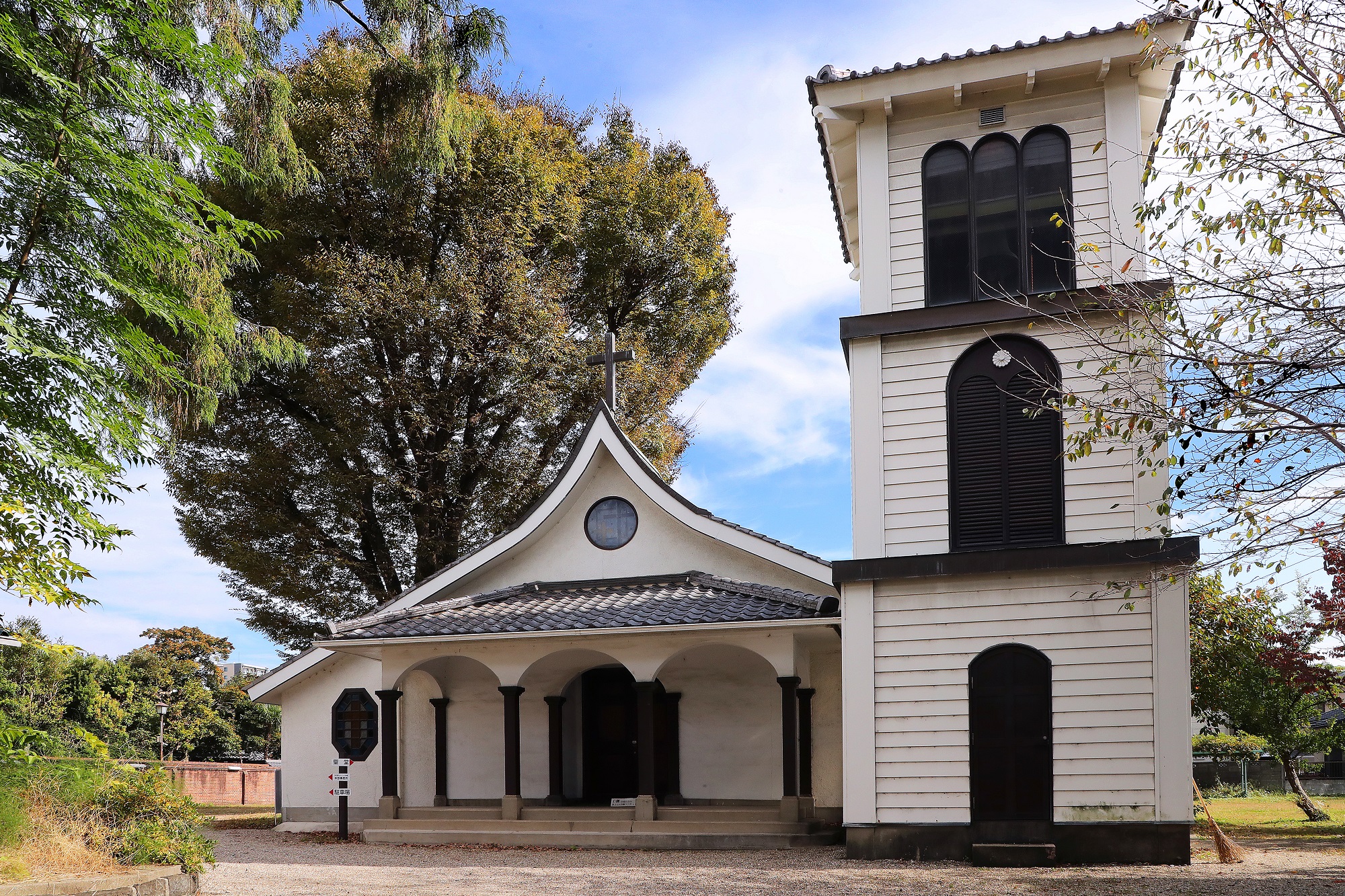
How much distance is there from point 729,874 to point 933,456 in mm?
5192

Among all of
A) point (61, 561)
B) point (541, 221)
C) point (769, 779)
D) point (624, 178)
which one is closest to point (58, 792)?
point (61, 561)

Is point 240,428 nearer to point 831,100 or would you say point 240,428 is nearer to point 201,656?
point 831,100

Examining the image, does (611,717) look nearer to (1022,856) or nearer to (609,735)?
(609,735)

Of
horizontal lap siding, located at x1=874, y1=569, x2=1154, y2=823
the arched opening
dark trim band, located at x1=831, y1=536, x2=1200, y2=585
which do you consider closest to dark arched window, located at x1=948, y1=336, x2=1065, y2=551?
dark trim band, located at x1=831, y1=536, x2=1200, y2=585

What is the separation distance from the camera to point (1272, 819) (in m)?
19.9

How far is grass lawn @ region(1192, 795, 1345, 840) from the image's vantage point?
654 inches

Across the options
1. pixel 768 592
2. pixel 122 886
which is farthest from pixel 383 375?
pixel 122 886

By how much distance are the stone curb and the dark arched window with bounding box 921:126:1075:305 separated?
9.78 metres

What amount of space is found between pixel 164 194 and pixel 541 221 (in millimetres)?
14911

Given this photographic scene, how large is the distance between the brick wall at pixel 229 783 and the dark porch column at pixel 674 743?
623 inches

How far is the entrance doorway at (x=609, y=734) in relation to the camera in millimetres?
18875

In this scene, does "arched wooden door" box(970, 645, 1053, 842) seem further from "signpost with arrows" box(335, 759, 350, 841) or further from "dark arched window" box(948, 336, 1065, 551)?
"signpost with arrows" box(335, 759, 350, 841)

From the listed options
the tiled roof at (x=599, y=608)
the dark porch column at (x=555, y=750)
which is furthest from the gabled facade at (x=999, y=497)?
the dark porch column at (x=555, y=750)

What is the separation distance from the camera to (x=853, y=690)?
43.0 feet
